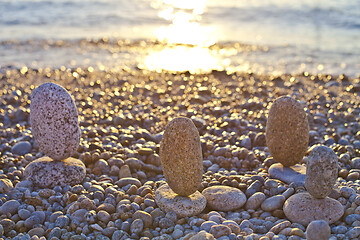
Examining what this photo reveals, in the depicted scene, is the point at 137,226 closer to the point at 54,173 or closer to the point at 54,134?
the point at 54,173

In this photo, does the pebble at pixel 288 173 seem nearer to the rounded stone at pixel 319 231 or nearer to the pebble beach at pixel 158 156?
the pebble beach at pixel 158 156

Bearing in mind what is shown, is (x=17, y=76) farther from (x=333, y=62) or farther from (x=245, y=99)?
(x=333, y=62)

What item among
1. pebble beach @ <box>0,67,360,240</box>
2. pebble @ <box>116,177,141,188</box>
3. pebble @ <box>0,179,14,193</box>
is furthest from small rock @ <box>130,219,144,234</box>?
pebble @ <box>0,179,14,193</box>

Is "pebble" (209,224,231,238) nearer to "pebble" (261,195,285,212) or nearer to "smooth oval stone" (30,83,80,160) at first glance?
"pebble" (261,195,285,212)

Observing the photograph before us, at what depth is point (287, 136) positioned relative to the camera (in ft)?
15.5

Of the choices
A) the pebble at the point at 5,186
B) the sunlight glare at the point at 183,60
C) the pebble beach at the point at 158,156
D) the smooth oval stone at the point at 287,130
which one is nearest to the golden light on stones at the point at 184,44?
the sunlight glare at the point at 183,60

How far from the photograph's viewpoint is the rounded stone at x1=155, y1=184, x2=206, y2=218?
396cm

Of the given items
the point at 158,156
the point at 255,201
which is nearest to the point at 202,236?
the point at 255,201

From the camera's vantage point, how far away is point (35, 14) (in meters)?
19.2

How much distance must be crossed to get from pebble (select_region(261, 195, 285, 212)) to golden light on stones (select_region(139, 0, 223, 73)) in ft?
A: 20.5

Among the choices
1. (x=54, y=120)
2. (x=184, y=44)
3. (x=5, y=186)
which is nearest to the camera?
(x=5, y=186)

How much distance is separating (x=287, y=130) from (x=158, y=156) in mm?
1631

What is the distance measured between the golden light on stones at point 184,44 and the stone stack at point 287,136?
5.48 metres

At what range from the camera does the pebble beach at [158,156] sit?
3777 mm
